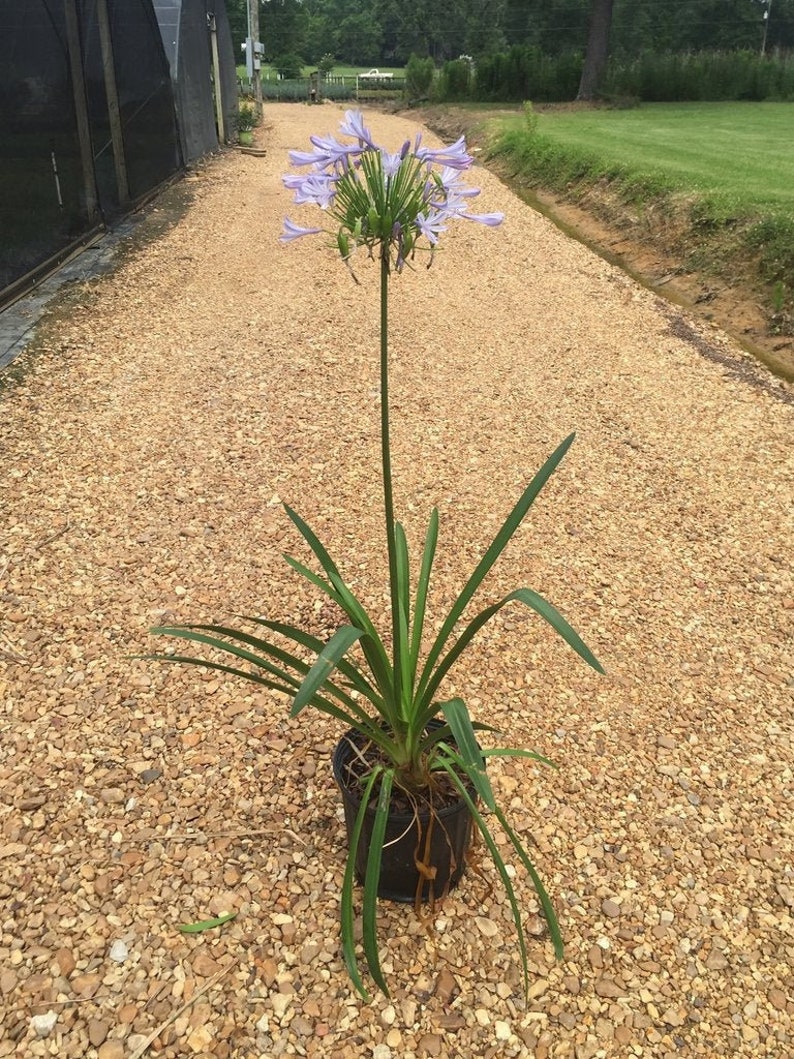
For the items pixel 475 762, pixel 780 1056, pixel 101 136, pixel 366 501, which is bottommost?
pixel 780 1056

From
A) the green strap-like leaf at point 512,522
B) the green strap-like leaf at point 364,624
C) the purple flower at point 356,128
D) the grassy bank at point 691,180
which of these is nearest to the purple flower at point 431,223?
the purple flower at point 356,128

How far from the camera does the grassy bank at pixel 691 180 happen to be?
23.4ft

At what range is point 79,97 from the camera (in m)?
7.80

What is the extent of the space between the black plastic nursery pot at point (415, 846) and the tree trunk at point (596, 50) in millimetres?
27809

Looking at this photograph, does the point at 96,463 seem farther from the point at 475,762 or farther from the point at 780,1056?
the point at 780,1056

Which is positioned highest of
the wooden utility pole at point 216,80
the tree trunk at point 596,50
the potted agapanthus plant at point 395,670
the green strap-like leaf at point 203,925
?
the tree trunk at point 596,50

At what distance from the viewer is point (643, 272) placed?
8188mm

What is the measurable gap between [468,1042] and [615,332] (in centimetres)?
580

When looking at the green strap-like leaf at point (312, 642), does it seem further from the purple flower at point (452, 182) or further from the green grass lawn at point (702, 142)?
the green grass lawn at point (702, 142)

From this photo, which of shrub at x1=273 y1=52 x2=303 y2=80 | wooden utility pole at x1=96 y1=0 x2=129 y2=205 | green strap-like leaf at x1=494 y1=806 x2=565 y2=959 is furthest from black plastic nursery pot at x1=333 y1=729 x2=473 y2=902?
shrub at x1=273 y1=52 x2=303 y2=80

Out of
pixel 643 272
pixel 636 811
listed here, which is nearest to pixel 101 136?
pixel 643 272

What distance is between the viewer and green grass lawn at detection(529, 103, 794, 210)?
9.02 m

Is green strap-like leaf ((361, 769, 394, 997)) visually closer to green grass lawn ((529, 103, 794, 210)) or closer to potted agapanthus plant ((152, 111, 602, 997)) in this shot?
potted agapanthus plant ((152, 111, 602, 997))

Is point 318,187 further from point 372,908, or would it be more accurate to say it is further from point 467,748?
point 372,908
